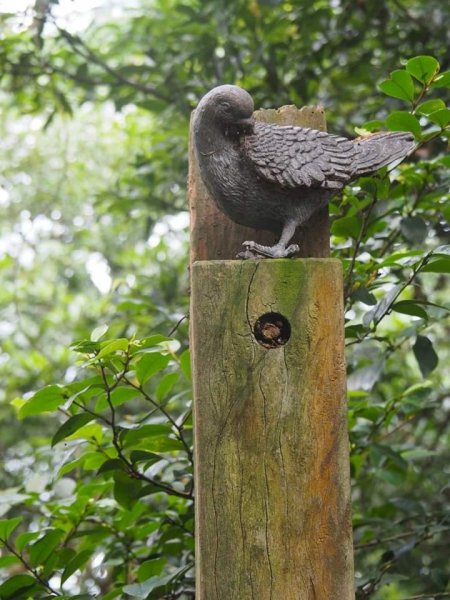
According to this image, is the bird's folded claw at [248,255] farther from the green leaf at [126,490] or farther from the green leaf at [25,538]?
the green leaf at [25,538]

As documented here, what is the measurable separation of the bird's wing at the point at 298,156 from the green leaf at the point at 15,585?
3.23 ft

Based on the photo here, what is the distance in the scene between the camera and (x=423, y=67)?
5.92 feet

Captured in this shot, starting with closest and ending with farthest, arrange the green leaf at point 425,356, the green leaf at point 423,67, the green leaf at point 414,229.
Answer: the green leaf at point 423,67 < the green leaf at point 425,356 < the green leaf at point 414,229

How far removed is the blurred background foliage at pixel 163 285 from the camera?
190 cm

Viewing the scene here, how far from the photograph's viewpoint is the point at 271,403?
1481 mm

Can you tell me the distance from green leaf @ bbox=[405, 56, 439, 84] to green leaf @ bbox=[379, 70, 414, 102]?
0.6 inches

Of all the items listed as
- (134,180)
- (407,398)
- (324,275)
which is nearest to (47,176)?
(134,180)

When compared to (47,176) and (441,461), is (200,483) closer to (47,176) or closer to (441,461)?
(441,461)

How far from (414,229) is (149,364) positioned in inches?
32.2

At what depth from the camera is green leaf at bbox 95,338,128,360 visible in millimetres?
1642

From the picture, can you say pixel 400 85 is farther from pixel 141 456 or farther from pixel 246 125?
pixel 141 456

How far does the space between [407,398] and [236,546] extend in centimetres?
101

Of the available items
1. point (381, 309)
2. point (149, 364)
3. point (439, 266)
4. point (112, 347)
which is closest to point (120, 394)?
point (149, 364)

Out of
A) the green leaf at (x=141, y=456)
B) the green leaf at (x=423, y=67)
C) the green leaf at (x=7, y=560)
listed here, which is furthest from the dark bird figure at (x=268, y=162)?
the green leaf at (x=7, y=560)
